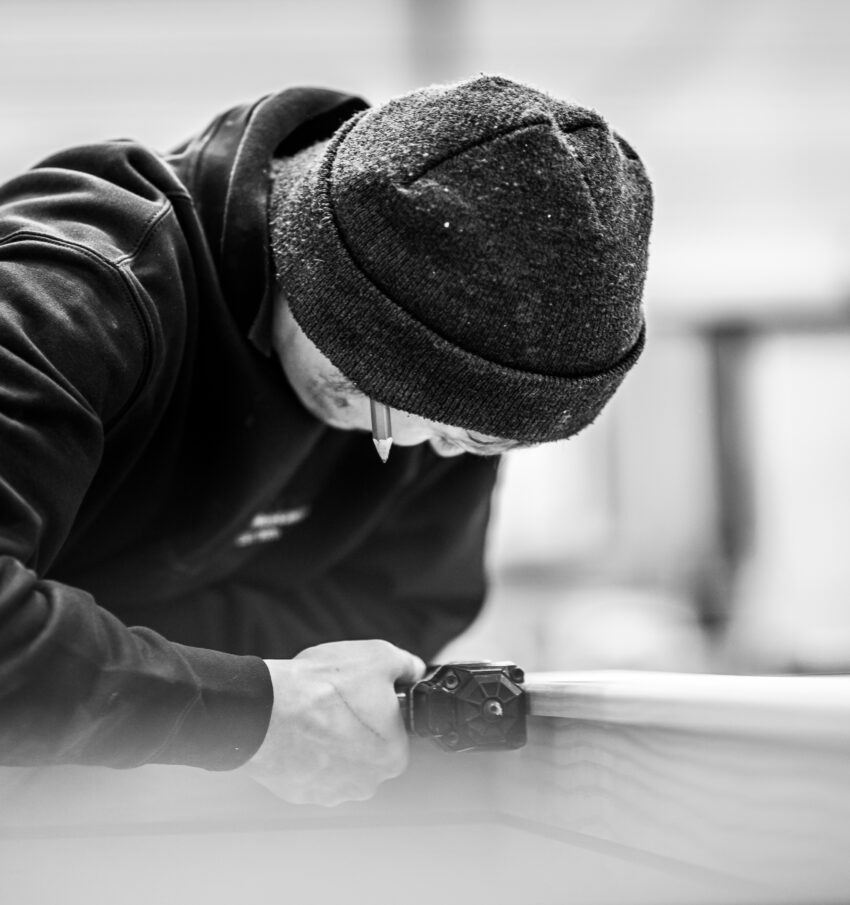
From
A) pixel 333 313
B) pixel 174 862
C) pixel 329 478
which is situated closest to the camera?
pixel 174 862

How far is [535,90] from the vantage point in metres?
0.81

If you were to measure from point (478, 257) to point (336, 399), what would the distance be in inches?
9.9

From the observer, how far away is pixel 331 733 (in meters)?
0.80

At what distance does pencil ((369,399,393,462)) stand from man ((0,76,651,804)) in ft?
0.06

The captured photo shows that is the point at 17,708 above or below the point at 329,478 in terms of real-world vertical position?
above

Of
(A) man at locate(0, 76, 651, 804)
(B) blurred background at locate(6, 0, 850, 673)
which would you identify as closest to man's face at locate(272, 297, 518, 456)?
(A) man at locate(0, 76, 651, 804)

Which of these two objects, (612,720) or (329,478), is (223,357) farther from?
(612,720)

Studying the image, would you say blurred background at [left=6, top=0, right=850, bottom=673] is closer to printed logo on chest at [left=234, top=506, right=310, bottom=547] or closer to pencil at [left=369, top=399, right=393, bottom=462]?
printed logo on chest at [left=234, top=506, right=310, bottom=547]

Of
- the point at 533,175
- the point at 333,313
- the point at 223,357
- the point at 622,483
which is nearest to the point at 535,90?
the point at 533,175

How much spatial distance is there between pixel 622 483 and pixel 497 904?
131 inches

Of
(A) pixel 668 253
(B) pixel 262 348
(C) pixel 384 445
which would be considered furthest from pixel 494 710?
(A) pixel 668 253

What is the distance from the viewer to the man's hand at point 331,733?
79cm

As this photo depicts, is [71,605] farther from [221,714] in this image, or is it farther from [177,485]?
[177,485]

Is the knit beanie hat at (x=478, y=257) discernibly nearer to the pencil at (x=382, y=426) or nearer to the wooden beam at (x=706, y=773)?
the pencil at (x=382, y=426)
